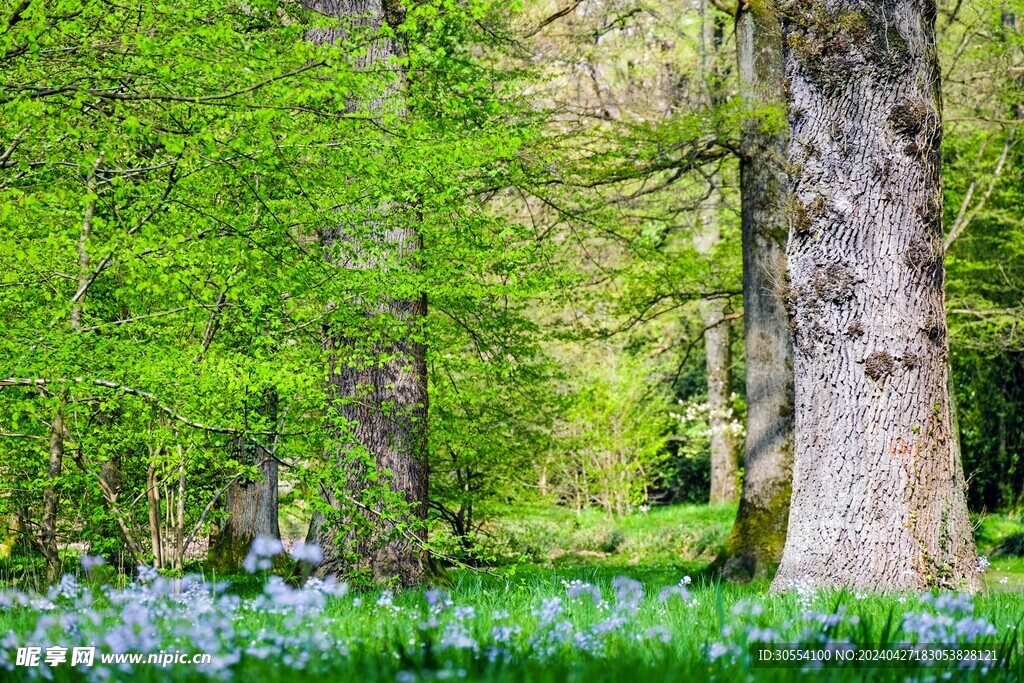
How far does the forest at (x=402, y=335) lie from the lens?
102 inches

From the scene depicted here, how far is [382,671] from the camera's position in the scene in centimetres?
207

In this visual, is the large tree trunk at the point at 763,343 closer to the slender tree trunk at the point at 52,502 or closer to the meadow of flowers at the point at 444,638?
the meadow of flowers at the point at 444,638

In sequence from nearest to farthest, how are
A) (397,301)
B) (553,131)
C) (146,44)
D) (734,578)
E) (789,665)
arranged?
(789,665), (146,44), (397,301), (734,578), (553,131)

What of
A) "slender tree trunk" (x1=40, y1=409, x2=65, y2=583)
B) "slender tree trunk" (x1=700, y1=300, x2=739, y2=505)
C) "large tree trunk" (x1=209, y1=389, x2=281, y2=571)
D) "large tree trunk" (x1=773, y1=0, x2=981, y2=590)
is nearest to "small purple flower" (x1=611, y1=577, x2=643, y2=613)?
"large tree trunk" (x1=773, y1=0, x2=981, y2=590)

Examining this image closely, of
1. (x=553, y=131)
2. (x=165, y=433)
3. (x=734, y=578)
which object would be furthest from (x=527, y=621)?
(x=553, y=131)

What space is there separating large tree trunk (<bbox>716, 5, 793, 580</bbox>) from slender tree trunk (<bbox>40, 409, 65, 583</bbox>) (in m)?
6.46

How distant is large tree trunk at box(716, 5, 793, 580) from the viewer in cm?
953

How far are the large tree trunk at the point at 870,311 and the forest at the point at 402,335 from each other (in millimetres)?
19

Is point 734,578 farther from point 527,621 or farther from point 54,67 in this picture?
point 54,67

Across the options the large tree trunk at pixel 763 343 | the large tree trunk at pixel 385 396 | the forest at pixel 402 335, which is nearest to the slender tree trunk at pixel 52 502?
the forest at pixel 402 335

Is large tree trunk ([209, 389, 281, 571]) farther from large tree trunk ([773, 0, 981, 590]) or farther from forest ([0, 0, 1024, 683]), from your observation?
large tree trunk ([773, 0, 981, 590])

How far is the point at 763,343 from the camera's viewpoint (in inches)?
397

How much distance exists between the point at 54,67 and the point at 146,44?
1444 millimetres

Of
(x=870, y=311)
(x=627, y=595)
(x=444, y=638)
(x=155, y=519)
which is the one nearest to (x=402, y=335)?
(x=155, y=519)
